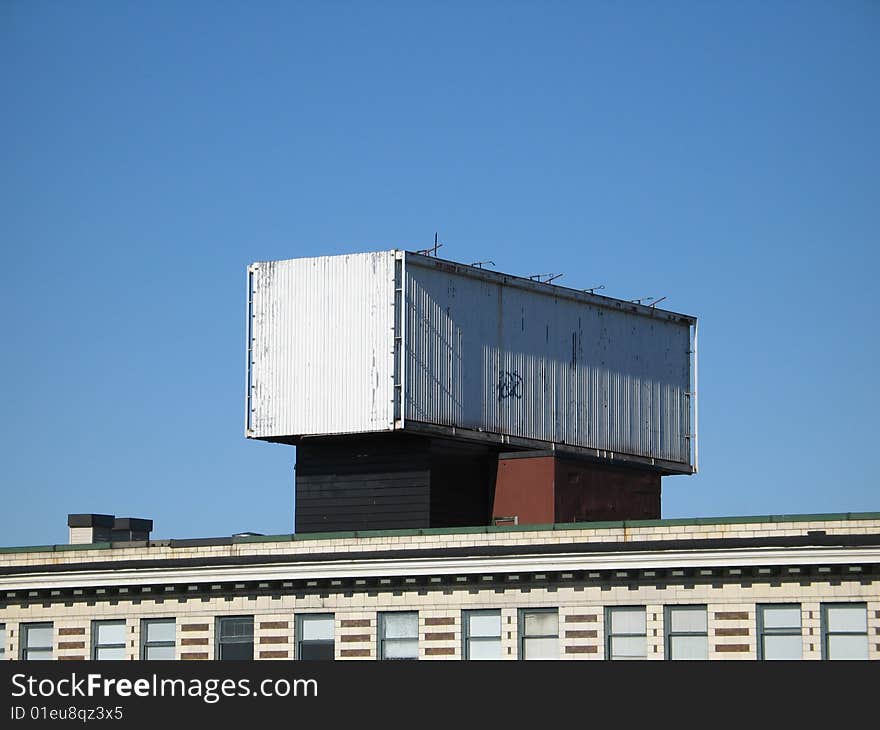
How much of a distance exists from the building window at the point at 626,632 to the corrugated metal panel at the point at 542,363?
1375cm

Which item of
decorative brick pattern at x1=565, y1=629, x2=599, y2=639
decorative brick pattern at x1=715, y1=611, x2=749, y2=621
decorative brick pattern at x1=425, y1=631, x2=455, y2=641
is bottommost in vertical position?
decorative brick pattern at x1=425, y1=631, x2=455, y2=641

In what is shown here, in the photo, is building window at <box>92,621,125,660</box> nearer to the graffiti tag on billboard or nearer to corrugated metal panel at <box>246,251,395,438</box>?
corrugated metal panel at <box>246,251,395,438</box>

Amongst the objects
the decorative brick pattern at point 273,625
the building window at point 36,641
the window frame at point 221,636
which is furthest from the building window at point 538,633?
the building window at point 36,641

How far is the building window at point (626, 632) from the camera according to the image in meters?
45.3

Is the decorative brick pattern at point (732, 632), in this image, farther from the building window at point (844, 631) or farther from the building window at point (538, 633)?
the building window at point (538, 633)

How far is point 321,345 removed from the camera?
59094 millimetres

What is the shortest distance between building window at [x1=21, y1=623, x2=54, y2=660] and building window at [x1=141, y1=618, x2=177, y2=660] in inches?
126

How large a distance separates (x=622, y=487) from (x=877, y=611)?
772 inches

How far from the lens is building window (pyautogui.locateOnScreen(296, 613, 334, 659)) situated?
4894cm

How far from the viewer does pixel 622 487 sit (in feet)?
202

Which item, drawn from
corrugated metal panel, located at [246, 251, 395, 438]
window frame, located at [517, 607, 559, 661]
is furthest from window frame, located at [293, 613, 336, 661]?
corrugated metal panel, located at [246, 251, 395, 438]
